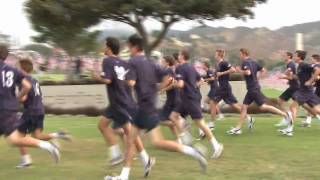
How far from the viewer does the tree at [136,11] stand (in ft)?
56.6

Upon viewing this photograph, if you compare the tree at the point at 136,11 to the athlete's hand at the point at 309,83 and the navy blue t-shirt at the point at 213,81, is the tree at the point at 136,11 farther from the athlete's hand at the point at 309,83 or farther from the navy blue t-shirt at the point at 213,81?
the athlete's hand at the point at 309,83

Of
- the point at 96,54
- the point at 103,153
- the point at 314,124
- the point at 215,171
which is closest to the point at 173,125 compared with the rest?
the point at 103,153

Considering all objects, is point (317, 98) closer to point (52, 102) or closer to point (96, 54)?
point (52, 102)

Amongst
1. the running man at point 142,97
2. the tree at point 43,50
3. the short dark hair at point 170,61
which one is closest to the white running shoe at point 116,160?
the running man at point 142,97

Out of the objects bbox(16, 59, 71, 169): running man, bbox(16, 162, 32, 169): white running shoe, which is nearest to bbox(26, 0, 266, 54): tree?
bbox(16, 59, 71, 169): running man

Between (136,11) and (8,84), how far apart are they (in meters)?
9.84

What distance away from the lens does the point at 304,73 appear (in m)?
13.5

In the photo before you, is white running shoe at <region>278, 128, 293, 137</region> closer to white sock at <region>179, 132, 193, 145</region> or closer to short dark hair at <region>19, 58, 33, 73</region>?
white sock at <region>179, 132, 193, 145</region>

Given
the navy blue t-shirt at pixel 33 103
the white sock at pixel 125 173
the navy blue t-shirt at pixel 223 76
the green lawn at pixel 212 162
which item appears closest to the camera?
the white sock at pixel 125 173

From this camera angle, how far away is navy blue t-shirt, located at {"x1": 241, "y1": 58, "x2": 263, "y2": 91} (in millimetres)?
12828

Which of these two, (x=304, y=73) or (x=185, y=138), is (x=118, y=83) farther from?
(x=304, y=73)

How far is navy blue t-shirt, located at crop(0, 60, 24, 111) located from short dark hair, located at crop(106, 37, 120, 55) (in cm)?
131

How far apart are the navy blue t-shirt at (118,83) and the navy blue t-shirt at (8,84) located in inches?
49.3

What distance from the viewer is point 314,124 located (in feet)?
50.9
